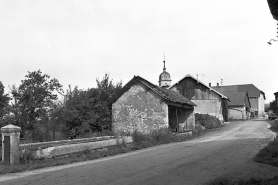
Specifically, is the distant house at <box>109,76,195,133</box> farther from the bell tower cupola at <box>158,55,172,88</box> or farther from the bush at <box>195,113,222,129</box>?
the bell tower cupola at <box>158,55,172,88</box>

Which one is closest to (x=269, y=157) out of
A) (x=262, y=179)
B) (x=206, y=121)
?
(x=262, y=179)

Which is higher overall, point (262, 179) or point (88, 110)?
point (88, 110)

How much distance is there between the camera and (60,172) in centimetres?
894

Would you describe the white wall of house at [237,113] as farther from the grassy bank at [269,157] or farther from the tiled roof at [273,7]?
the tiled roof at [273,7]

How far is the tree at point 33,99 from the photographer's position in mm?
20875

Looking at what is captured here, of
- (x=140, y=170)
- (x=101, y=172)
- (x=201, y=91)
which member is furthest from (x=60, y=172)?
(x=201, y=91)

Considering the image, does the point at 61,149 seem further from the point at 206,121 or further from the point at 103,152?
the point at 206,121

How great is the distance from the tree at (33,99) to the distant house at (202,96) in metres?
24.3

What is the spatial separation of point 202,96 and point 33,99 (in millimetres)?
26028

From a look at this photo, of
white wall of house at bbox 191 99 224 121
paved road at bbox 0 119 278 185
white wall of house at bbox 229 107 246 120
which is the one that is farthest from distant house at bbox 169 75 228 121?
paved road at bbox 0 119 278 185

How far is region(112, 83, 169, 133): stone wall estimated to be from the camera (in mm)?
22469

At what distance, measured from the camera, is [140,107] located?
23.1 metres

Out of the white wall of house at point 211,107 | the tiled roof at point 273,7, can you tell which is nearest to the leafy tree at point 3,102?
the tiled roof at point 273,7

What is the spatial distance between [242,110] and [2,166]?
50911mm
